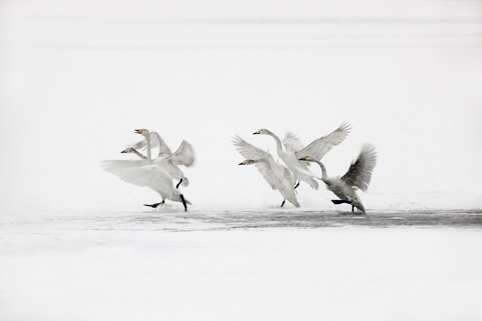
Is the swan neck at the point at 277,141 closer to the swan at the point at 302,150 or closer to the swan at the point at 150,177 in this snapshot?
the swan at the point at 302,150

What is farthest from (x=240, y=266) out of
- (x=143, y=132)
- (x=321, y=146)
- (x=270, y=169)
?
(x=143, y=132)

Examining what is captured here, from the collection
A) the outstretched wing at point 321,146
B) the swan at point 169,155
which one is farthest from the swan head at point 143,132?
the outstretched wing at point 321,146

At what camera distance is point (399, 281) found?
2.60 m

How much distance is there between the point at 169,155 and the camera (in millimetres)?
2783

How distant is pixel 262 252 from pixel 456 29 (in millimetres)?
1792

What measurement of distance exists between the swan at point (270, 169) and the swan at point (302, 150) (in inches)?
1.9

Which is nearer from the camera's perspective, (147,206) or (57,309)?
(57,309)

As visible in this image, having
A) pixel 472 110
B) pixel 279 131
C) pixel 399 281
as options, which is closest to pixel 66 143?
pixel 279 131

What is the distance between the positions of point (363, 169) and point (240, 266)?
35.3 inches

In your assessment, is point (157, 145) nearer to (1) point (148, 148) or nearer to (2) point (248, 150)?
(1) point (148, 148)

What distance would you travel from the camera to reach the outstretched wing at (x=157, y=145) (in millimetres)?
2791

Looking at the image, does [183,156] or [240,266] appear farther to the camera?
[183,156]

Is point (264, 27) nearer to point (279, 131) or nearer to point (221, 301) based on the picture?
point (279, 131)

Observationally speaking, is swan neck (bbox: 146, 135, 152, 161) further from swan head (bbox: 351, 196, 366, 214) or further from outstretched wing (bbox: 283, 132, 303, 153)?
swan head (bbox: 351, 196, 366, 214)
